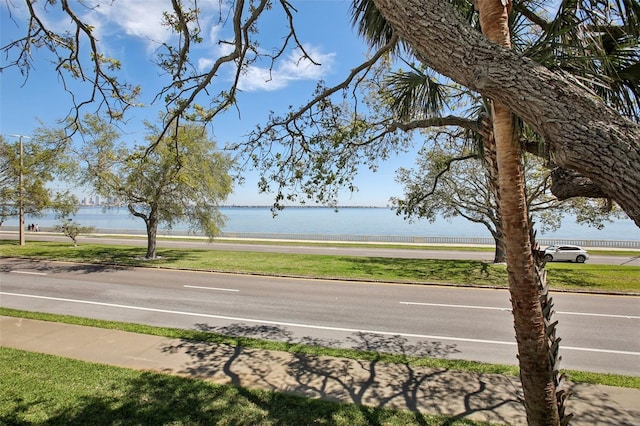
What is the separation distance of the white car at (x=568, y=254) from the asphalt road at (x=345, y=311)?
42.2 feet

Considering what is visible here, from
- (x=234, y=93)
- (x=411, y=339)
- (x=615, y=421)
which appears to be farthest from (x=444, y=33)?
(x=411, y=339)

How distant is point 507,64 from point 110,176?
20650 millimetres

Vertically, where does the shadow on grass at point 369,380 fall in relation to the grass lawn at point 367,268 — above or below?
below

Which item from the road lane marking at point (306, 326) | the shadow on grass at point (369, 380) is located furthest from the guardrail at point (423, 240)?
the shadow on grass at point (369, 380)

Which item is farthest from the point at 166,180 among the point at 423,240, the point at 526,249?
the point at 423,240

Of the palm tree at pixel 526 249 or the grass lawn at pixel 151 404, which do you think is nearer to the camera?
the palm tree at pixel 526 249

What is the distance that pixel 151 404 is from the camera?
16.2 feet

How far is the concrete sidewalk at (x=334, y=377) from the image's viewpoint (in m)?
5.07

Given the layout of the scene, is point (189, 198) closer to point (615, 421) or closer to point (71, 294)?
point (71, 294)

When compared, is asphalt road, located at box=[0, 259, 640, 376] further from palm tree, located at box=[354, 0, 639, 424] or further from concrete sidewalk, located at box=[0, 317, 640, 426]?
palm tree, located at box=[354, 0, 639, 424]

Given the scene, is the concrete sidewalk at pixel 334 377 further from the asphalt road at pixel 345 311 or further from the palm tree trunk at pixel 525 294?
the palm tree trunk at pixel 525 294

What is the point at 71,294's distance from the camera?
12.2 m

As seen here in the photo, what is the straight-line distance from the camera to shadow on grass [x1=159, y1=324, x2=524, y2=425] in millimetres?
5070

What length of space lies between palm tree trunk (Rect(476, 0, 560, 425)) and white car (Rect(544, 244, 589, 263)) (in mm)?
23418
